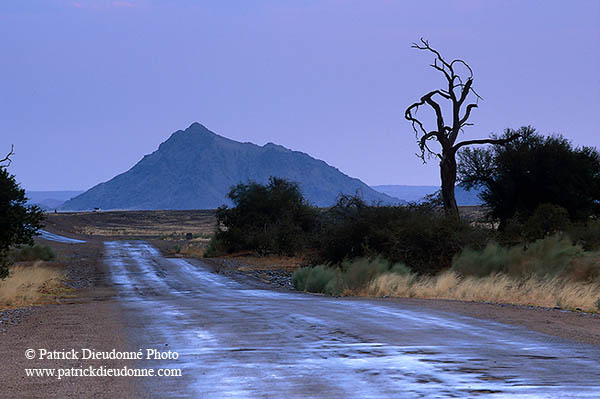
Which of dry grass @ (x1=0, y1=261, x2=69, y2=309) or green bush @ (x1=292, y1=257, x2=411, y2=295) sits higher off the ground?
green bush @ (x1=292, y1=257, x2=411, y2=295)

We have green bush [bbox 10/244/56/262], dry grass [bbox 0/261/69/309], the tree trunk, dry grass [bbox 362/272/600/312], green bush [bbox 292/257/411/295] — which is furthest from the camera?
green bush [bbox 10/244/56/262]

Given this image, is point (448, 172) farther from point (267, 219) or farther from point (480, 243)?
point (267, 219)

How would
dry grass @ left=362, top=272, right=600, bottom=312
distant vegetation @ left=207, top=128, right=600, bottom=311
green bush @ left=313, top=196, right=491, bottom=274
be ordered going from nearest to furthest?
dry grass @ left=362, top=272, right=600, bottom=312, distant vegetation @ left=207, top=128, right=600, bottom=311, green bush @ left=313, top=196, right=491, bottom=274

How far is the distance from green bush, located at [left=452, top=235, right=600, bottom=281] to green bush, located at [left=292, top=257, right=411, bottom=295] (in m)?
2.36

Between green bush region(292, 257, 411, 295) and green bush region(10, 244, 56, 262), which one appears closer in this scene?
green bush region(292, 257, 411, 295)

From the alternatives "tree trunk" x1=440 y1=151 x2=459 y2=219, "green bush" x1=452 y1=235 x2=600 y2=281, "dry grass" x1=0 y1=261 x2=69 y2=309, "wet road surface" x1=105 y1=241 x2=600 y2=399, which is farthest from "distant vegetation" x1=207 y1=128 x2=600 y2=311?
"dry grass" x1=0 y1=261 x2=69 y2=309

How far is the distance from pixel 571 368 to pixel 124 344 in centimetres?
649

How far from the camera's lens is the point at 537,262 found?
24.9m

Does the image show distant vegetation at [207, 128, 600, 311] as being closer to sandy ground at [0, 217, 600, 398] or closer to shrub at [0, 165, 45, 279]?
sandy ground at [0, 217, 600, 398]

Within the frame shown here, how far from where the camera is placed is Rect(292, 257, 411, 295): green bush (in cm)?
2533

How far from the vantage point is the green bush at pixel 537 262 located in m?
23.9

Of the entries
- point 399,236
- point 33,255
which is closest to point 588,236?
point 399,236

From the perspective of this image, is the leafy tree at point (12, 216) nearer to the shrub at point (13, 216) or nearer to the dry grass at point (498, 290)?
the shrub at point (13, 216)

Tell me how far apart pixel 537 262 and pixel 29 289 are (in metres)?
16.7
